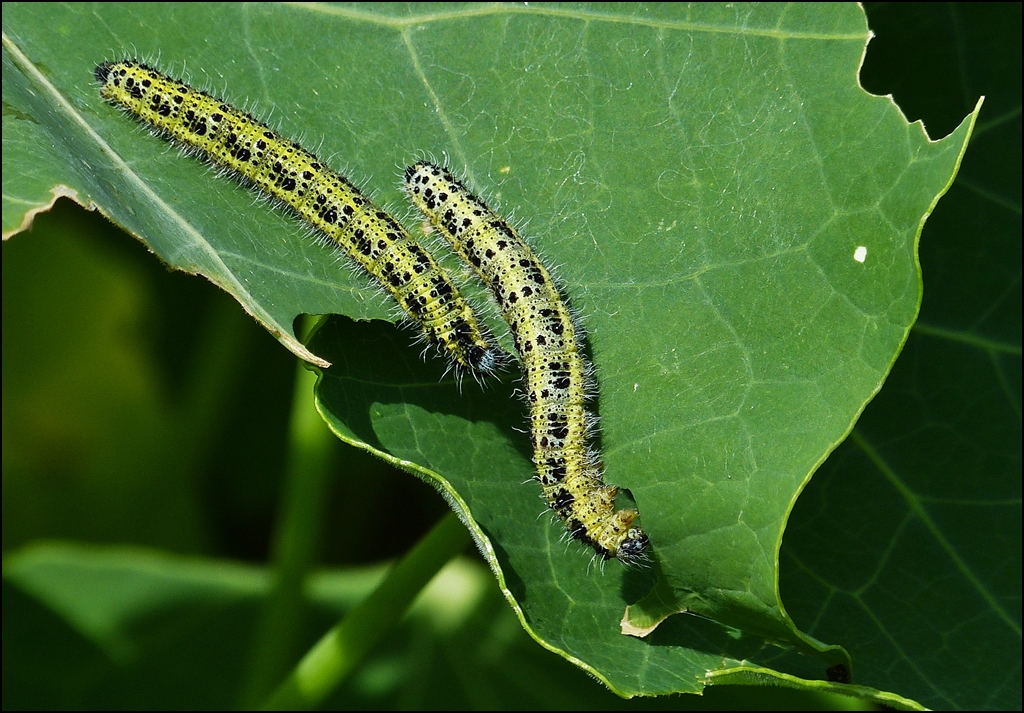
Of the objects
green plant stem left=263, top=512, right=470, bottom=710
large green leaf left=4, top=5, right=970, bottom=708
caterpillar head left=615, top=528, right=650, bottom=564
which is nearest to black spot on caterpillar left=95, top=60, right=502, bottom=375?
large green leaf left=4, top=5, right=970, bottom=708

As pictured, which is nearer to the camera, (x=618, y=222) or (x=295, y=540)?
(x=618, y=222)

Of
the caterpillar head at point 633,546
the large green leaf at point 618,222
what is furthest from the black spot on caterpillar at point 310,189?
the caterpillar head at point 633,546

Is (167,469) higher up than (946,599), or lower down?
lower down

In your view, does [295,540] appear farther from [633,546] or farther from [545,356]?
[633,546]

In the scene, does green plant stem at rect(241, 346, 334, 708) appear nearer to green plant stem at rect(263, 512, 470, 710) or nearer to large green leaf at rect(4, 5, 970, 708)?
green plant stem at rect(263, 512, 470, 710)

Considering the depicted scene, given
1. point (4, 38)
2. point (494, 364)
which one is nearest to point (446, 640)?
point (494, 364)

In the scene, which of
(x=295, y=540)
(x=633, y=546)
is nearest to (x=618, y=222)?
(x=633, y=546)

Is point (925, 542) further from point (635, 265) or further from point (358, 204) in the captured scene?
point (358, 204)
